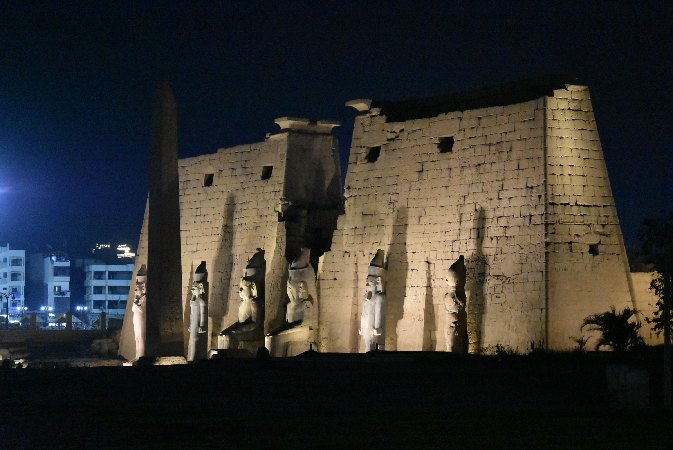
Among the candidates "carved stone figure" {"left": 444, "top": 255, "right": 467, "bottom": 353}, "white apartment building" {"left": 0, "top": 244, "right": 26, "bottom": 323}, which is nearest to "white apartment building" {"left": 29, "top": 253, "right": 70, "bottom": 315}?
"white apartment building" {"left": 0, "top": 244, "right": 26, "bottom": 323}

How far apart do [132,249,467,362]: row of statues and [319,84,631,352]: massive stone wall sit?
2.35ft

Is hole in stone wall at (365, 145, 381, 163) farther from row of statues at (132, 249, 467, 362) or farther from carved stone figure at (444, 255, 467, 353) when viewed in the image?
carved stone figure at (444, 255, 467, 353)

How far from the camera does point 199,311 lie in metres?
29.4

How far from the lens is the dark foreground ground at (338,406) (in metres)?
11.8

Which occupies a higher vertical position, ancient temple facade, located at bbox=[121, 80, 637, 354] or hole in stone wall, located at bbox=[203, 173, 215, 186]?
hole in stone wall, located at bbox=[203, 173, 215, 186]

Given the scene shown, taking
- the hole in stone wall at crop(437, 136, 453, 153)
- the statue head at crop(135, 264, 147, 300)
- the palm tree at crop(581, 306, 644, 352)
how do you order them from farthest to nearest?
the statue head at crop(135, 264, 147, 300), the hole in stone wall at crop(437, 136, 453, 153), the palm tree at crop(581, 306, 644, 352)

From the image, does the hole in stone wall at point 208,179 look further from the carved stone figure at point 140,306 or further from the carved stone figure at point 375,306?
the carved stone figure at point 375,306

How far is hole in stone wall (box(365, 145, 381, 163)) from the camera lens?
2778 cm

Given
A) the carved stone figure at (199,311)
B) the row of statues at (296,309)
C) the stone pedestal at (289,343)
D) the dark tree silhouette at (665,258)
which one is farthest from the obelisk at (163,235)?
the dark tree silhouette at (665,258)

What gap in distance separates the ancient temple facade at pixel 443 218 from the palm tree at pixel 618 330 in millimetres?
986

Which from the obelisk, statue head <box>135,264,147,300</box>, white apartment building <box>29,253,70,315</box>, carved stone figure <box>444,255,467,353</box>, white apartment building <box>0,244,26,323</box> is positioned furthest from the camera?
white apartment building <box>29,253,70,315</box>

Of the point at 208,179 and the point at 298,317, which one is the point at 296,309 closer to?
the point at 298,317

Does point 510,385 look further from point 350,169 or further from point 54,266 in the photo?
point 54,266

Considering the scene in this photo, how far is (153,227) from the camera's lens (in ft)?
86.5
